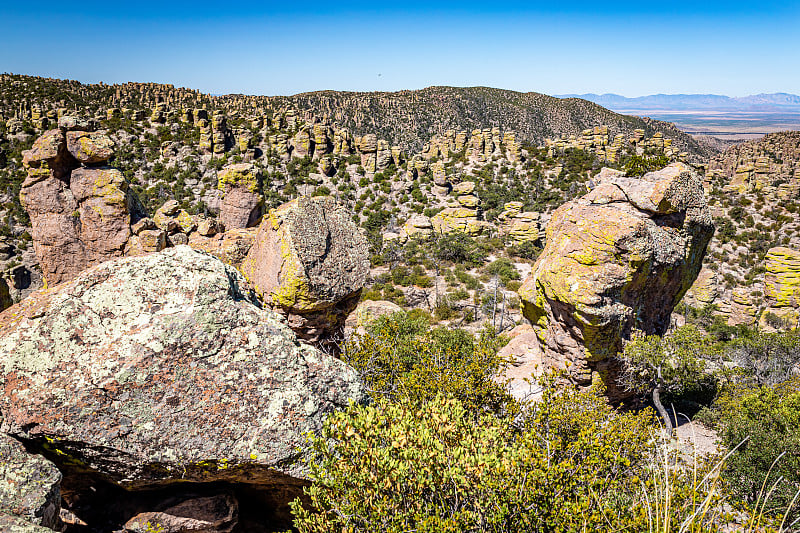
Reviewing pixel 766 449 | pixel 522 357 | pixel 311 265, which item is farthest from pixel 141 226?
pixel 766 449

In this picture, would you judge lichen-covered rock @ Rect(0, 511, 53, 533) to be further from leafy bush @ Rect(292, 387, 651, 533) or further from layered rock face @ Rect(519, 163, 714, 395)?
layered rock face @ Rect(519, 163, 714, 395)

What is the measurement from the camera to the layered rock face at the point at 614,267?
1117 cm

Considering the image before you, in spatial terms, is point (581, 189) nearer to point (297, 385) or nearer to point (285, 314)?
point (285, 314)

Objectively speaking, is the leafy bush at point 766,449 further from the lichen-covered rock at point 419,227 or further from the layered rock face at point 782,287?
the lichen-covered rock at point 419,227

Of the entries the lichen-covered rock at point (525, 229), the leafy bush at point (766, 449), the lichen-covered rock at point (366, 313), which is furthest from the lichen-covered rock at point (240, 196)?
the lichen-covered rock at point (525, 229)

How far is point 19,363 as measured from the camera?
4469mm

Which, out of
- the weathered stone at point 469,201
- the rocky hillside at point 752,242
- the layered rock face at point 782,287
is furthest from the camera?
the weathered stone at point 469,201

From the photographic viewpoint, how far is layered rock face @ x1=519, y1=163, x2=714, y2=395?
36.7ft

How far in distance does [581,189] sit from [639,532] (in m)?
52.1

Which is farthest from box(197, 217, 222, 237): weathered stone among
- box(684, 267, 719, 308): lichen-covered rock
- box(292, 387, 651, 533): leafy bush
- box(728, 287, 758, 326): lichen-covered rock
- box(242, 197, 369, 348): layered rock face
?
box(728, 287, 758, 326): lichen-covered rock

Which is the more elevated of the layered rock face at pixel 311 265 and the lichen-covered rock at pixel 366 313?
the layered rock face at pixel 311 265

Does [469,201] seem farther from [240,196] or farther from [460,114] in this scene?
[460,114]

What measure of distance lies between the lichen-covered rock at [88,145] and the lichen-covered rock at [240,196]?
12.1ft

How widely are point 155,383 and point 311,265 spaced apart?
469 centimetres
